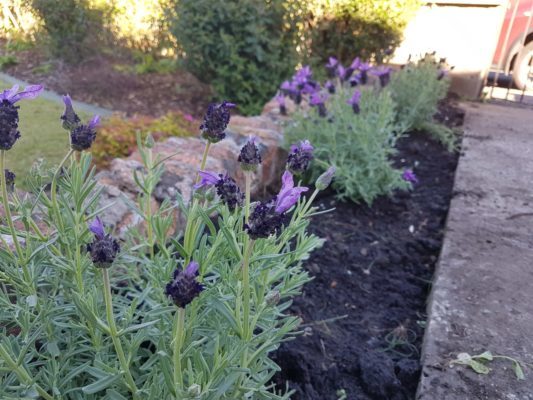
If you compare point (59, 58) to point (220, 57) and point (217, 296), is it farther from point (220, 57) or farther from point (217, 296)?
point (217, 296)

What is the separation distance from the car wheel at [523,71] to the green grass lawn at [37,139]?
16.7ft

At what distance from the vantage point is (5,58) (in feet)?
9.06

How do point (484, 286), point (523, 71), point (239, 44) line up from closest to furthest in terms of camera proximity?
point (484, 286) < point (239, 44) < point (523, 71)

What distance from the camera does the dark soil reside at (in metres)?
Result: 1.96

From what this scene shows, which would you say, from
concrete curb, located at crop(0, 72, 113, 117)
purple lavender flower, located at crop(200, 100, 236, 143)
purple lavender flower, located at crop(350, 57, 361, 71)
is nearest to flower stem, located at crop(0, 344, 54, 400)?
purple lavender flower, located at crop(200, 100, 236, 143)

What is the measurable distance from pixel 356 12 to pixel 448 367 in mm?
5236

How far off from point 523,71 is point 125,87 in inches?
181

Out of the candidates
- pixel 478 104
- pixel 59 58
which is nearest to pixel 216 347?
pixel 59 58

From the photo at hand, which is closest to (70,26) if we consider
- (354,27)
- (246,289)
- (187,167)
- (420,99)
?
(187,167)

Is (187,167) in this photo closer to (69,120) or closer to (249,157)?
(69,120)

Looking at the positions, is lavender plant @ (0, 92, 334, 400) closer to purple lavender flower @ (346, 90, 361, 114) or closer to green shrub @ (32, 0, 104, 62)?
purple lavender flower @ (346, 90, 361, 114)

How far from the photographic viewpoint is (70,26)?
436 cm

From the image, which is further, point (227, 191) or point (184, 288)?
point (227, 191)

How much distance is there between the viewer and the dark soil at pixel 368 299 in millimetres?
1956
